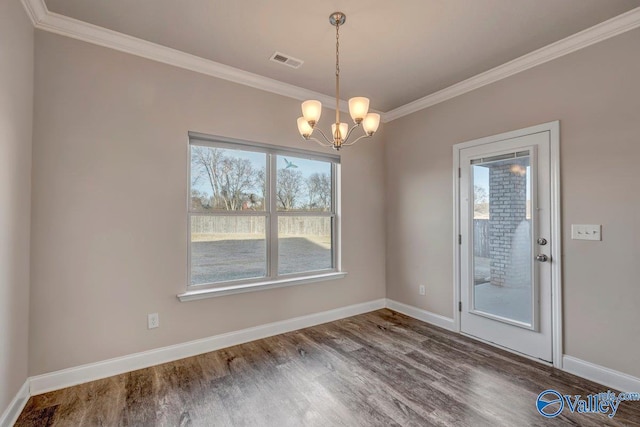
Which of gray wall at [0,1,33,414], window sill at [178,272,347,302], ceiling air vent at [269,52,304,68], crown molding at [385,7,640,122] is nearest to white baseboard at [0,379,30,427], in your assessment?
gray wall at [0,1,33,414]

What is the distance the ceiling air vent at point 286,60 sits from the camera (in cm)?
275

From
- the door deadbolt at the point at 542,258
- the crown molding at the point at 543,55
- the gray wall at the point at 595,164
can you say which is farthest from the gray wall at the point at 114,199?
the door deadbolt at the point at 542,258

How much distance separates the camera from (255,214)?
3.28 meters

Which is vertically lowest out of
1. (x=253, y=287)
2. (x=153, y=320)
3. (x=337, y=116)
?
(x=153, y=320)

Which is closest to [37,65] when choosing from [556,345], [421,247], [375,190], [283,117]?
[283,117]

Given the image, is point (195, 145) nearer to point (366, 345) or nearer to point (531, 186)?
point (366, 345)

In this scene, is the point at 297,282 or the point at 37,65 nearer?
the point at 37,65

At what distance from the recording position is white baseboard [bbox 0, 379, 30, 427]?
71.3 inches

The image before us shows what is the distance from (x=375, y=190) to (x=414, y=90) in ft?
4.49

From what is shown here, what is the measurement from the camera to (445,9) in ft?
7.03

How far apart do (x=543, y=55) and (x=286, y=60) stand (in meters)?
2.34

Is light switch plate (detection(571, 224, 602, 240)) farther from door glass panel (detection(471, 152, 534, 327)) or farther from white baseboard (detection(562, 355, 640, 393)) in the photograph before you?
white baseboard (detection(562, 355, 640, 393))

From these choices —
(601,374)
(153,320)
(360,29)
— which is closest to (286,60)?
(360,29)

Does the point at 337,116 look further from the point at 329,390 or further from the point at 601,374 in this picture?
the point at 601,374
